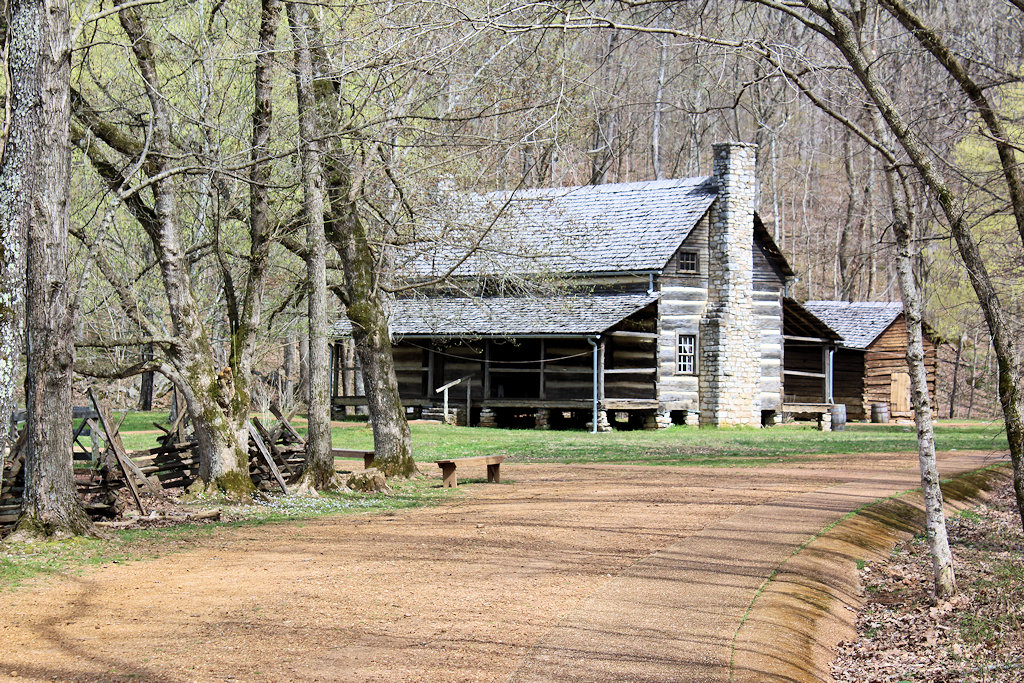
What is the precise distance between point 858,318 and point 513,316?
1712 cm

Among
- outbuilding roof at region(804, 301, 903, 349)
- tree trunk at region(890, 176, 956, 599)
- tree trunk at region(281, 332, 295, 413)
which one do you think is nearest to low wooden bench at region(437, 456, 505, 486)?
tree trunk at region(890, 176, 956, 599)

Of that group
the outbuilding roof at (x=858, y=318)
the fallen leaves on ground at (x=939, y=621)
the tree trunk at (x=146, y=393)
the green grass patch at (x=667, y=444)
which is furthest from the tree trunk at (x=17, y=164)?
the outbuilding roof at (x=858, y=318)

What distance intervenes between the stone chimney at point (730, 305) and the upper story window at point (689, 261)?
444 mm

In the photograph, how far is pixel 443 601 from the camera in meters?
8.35

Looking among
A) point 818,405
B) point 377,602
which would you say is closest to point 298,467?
point 377,602

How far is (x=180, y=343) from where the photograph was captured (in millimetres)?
13266

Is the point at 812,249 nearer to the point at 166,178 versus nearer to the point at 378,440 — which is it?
the point at 378,440

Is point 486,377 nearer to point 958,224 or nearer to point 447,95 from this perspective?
point 447,95

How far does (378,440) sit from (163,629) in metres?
9.04

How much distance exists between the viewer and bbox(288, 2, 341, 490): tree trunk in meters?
14.4

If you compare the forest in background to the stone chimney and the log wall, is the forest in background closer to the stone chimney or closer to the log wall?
the stone chimney

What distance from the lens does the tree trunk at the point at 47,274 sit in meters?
9.81

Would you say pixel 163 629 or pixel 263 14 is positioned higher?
pixel 263 14

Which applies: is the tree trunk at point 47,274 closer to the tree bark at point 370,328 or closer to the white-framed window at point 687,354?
the tree bark at point 370,328
